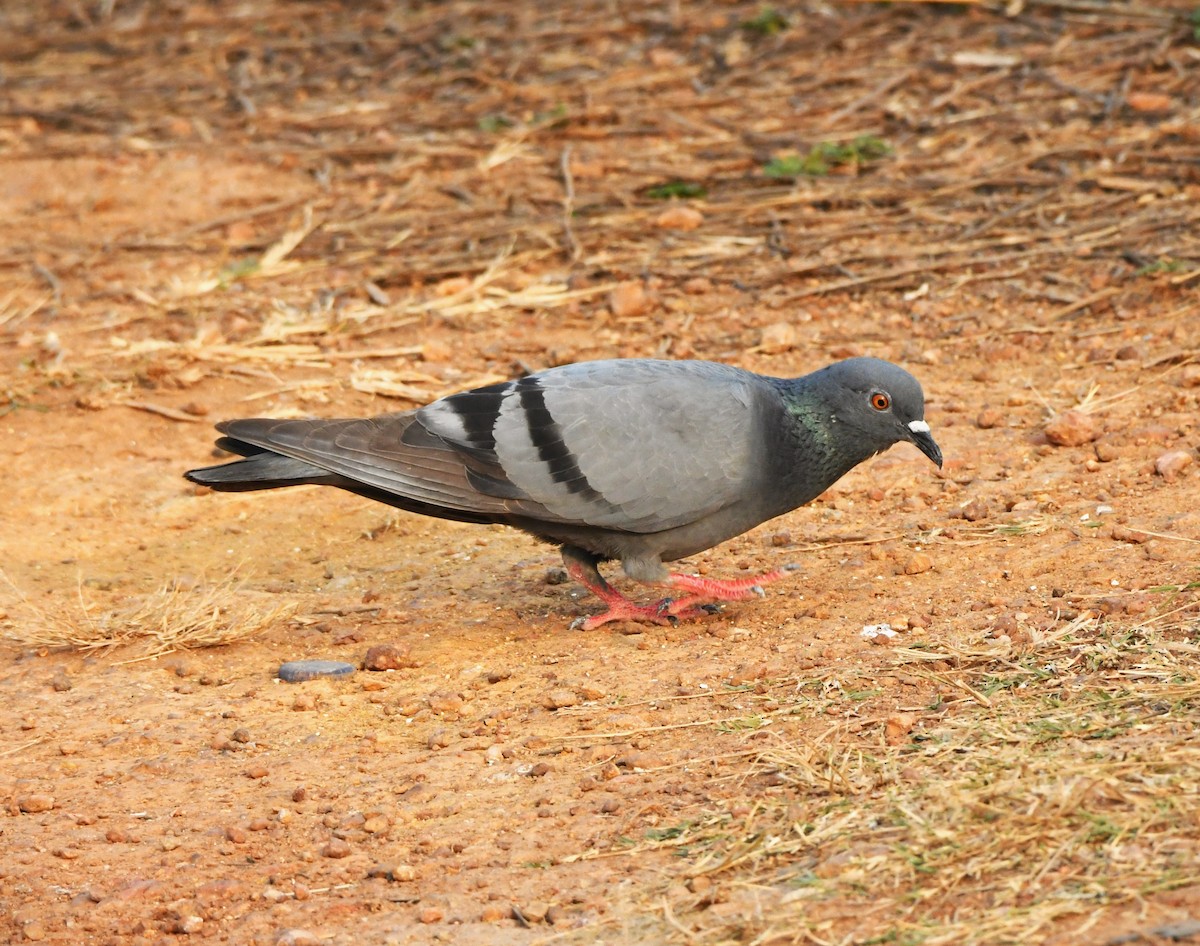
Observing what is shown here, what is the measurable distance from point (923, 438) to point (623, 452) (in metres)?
1.11

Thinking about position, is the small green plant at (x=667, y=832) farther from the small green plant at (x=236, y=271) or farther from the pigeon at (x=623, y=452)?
the small green plant at (x=236, y=271)

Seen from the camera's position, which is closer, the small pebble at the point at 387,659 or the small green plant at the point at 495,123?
the small pebble at the point at 387,659

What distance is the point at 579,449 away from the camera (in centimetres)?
518

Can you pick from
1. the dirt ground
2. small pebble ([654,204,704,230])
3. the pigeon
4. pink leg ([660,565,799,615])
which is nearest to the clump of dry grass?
the dirt ground

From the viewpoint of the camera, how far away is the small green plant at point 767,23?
1139 cm

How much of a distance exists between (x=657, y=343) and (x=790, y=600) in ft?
9.23

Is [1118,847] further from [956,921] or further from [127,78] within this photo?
[127,78]

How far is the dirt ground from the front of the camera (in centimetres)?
357

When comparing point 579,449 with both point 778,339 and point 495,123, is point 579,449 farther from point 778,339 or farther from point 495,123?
point 495,123

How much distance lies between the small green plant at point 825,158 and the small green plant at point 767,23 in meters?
2.21

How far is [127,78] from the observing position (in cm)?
1246

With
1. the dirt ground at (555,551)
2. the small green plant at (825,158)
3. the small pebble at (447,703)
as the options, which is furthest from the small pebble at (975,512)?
the small green plant at (825,158)

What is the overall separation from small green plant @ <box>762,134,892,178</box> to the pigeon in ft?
14.2

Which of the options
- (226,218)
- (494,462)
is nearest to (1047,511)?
(494,462)
